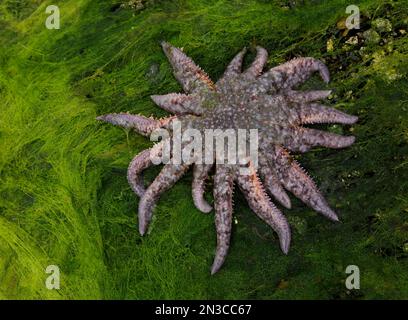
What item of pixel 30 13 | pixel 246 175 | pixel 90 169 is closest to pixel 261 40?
pixel 246 175

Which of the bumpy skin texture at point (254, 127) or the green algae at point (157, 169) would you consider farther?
the green algae at point (157, 169)

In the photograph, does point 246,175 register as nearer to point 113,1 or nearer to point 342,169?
point 342,169

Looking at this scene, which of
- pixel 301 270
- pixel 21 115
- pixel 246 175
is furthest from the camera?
pixel 21 115

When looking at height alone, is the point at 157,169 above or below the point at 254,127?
below

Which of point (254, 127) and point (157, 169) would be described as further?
point (157, 169)
